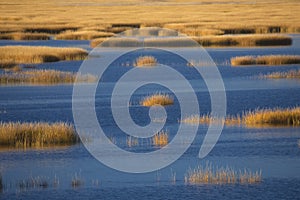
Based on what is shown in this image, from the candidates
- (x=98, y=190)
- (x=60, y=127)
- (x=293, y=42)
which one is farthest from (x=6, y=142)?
(x=293, y=42)

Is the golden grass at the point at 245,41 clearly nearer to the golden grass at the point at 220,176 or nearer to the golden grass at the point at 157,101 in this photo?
the golden grass at the point at 157,101

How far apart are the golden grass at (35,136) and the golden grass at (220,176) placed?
457cm

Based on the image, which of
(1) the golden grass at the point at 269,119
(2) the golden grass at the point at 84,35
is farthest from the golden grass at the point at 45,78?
(2) the golden grass at the point at 84,35

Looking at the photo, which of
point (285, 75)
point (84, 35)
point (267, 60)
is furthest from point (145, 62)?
point (84, 35)

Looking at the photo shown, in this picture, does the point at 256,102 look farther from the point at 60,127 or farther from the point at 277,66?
the point at 277,66

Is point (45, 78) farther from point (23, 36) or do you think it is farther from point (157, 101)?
point (23, 36)

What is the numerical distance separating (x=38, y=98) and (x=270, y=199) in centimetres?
1650

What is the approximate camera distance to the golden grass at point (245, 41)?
4984 centimetres

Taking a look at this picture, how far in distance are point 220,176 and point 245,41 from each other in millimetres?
34951

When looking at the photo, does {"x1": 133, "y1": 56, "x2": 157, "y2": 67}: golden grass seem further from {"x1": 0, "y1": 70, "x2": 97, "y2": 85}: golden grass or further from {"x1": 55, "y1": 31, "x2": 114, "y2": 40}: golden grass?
{"x1": 55, "y1": 31, "x2": 114, "y2": 40}: golden grass

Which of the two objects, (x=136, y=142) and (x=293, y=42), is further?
(x=293, y=42)

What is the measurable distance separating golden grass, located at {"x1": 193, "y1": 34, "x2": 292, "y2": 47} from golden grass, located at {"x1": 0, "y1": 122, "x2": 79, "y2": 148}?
30.9 meters

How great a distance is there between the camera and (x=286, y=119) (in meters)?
22.4

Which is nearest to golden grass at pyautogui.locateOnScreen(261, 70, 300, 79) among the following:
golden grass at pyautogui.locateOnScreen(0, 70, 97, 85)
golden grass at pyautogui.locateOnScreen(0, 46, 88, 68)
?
golden grass at pyautogui.locateOnScreen(0, 70, 97, 85)
